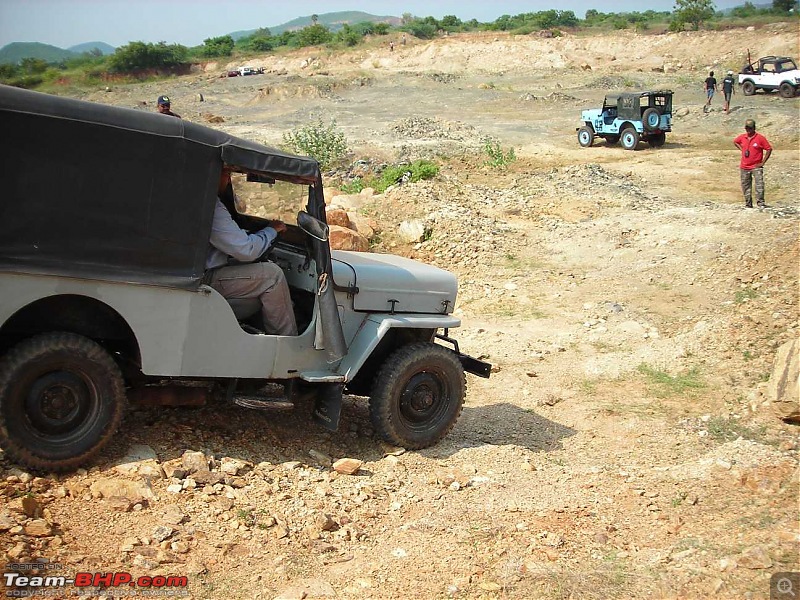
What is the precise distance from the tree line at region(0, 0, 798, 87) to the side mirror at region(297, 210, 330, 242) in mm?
51094

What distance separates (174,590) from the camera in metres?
4.07

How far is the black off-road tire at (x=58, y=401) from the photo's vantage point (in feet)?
15.3

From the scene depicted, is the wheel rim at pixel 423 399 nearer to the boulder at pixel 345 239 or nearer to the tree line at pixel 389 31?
the boulder at pixel 345 239

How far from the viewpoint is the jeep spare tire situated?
23891 millimetres

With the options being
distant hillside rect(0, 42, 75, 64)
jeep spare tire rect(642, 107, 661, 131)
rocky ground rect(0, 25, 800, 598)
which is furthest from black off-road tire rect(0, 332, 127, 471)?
distant hillside rect(0, 42, 75, 64)

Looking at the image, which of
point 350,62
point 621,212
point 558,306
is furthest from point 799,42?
point 558,306

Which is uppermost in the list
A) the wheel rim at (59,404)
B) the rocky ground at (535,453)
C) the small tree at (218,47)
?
the small tree at (218,47)

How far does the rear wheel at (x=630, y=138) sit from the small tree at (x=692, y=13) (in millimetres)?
36445

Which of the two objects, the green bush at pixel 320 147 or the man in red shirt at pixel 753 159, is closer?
the man in red shirt at pixel 753 159

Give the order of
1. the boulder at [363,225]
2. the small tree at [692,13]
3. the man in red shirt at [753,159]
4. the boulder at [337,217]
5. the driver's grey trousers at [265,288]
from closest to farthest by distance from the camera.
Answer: the driver's grey trousers at [265,288]
the boulder at [337,217]
the boulder at [363,225]
the man in red shirt at [753,159]
the small tree at [692,13]

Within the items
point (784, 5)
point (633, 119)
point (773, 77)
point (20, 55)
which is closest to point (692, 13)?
point (784, 5)

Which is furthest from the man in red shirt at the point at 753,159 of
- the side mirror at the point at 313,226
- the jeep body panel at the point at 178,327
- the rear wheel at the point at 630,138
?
the jeep body panel at the point at 178,327

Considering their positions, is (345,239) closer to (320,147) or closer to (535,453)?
(535,453)

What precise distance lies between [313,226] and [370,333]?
91cm
